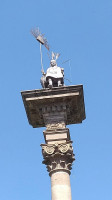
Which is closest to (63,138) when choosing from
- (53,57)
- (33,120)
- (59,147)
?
(59,147)

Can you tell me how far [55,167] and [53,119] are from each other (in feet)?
8.02

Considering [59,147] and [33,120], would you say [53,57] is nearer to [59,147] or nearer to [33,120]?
[33,120]

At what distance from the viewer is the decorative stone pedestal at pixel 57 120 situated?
15090 millimetres

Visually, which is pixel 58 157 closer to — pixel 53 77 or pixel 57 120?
pixel 57 120

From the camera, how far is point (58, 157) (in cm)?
1561

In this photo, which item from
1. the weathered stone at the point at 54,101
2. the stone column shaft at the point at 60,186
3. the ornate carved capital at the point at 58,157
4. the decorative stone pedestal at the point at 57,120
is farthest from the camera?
the weathered stone at the point at 54,101

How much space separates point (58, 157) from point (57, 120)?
1946mm

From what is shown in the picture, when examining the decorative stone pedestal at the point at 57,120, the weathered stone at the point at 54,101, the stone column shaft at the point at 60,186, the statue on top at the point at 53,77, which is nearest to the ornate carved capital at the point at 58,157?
the decorative stone pedestal at the point at 57,120

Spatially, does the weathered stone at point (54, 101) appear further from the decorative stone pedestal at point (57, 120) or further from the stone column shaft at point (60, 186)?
the stone column shaft at point (60, 186)

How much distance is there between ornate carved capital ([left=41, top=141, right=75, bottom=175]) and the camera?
50.5 feet

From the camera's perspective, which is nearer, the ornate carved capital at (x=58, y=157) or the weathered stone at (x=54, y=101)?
the ornate carved capital at (x=58, y=157)

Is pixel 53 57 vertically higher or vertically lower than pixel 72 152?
higher

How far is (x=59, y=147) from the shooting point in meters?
15.8

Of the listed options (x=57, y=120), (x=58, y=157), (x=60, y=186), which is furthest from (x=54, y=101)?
(x=60, y=186)
